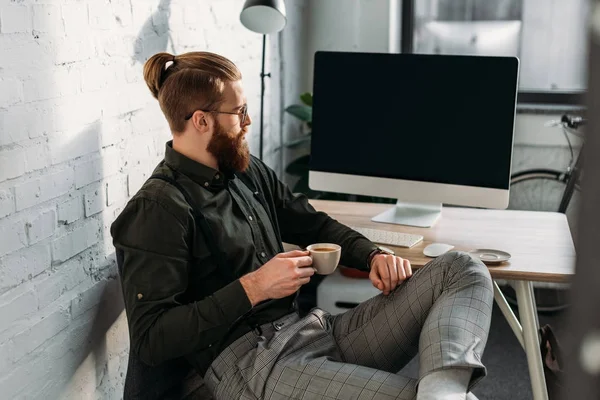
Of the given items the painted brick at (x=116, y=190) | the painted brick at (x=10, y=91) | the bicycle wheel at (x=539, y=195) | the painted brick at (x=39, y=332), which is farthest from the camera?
the bicycle wheel at (x=539, y=195)

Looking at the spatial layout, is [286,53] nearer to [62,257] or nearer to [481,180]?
[481,180]

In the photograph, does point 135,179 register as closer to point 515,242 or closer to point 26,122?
point 26,122

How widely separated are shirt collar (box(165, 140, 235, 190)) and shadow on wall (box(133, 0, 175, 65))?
0.33 metres

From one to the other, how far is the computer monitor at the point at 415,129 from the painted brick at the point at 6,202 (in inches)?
39.4

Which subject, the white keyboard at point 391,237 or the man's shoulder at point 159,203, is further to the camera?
the white keyboard at point 391,237

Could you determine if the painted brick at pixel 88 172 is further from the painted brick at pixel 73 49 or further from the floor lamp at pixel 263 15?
the floor lamp at pixel 263 15

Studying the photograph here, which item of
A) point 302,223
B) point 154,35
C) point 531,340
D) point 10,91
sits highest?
point 154,35

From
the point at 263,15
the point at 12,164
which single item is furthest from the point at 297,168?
the point at 12,164

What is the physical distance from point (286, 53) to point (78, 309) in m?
1.79

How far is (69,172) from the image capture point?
60.1 inches

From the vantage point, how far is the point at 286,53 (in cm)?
311

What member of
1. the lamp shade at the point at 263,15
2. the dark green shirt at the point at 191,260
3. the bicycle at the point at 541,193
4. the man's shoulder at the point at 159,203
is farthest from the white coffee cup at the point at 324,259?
the bicycle at the point at 541,193

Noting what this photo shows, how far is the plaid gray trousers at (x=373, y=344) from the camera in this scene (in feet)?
4.39

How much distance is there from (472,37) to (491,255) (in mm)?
1846
